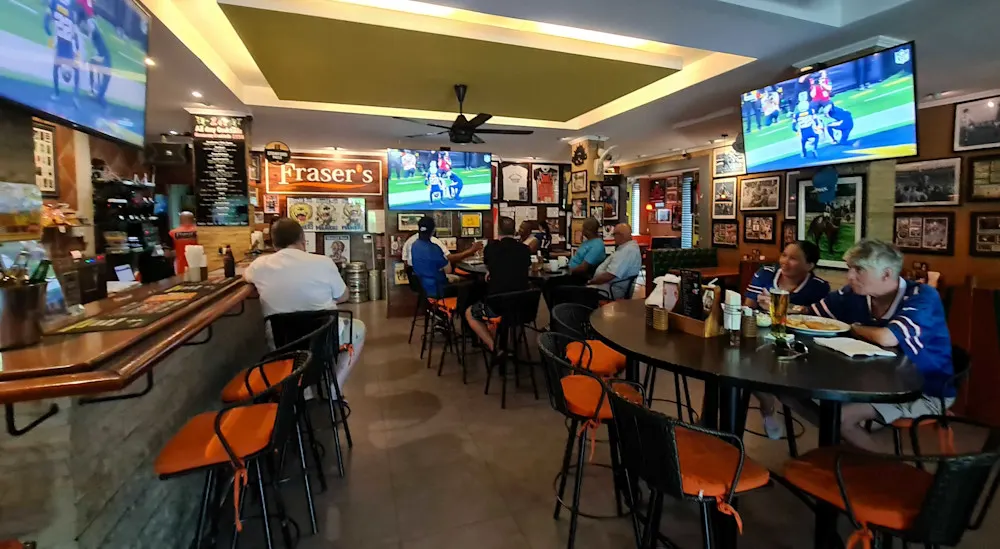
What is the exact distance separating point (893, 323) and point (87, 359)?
2859 millimetres

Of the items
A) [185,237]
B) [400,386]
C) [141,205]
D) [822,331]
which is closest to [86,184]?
[185,237]

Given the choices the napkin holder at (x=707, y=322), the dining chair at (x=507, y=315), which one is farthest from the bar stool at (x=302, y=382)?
the napkin holder at (x=707, y=322)

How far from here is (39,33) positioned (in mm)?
1771

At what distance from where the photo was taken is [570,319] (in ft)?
10.3

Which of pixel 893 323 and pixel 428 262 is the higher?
pixel 428 262

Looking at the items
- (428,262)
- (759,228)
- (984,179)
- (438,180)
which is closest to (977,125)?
(984,179)

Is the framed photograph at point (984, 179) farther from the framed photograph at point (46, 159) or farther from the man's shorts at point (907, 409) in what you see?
the framed photograph at point (46, 159)

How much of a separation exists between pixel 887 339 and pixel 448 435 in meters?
2.58

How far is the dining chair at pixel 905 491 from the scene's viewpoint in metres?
1.40

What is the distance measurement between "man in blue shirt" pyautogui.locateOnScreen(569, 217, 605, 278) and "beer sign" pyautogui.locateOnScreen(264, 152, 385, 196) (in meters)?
4.92

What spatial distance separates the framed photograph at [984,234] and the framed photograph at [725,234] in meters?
2.97

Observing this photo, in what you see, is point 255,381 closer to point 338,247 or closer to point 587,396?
point 587,396

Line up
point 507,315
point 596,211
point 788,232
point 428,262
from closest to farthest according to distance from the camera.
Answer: point 507,315, point 428,262, point 788,232, point 596,211

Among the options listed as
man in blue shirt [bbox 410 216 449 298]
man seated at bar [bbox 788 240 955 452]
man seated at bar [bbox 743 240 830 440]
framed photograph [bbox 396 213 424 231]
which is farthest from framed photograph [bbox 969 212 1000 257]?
framed photograph [bbox 396 213 424 231]
